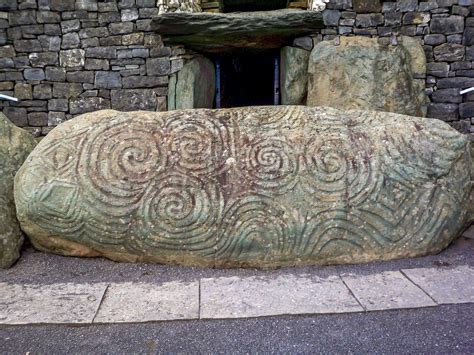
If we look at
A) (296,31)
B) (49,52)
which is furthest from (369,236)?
(49,52)

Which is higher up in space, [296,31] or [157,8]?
[157,8]

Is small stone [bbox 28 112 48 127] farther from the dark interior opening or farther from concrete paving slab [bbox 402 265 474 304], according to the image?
concrete paving slab [bbox 402 265 474 304]

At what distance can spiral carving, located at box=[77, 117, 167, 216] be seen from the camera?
7.38ft

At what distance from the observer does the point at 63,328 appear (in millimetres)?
1728

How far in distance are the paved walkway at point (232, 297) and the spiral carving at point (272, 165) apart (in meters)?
0.55

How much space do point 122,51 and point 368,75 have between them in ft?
10.2

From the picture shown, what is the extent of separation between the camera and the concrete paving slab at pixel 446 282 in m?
1.92

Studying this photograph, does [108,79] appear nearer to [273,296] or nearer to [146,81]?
[146,81]

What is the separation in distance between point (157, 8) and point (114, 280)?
12.3ft

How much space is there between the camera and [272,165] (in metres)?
2.33

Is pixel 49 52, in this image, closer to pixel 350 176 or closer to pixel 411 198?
pixel 350 176

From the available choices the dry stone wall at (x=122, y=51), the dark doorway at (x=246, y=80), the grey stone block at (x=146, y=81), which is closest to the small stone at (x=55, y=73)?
the dry stone wall at (x=122, y=51)

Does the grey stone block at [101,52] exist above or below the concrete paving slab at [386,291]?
above

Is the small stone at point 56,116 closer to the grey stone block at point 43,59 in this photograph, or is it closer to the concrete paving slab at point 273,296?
the grey stone block at point 43,59
